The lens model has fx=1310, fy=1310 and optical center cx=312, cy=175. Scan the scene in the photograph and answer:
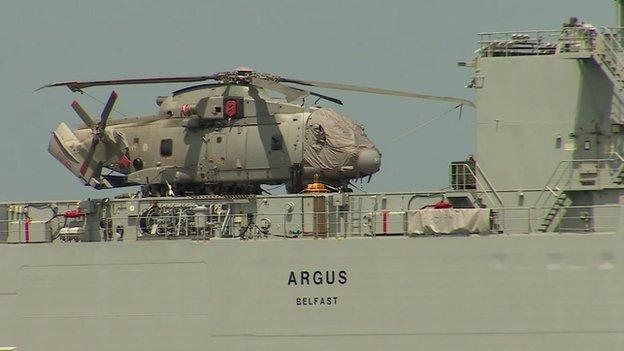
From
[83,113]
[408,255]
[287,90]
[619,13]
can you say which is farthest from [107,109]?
[619,13]

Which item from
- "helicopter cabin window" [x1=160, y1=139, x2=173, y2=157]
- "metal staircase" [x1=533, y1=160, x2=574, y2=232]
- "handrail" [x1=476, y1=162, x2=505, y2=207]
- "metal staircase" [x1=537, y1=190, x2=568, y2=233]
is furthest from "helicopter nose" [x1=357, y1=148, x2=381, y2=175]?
"metal staircase" [x1=537, y1=190, x2=568, y2=233]

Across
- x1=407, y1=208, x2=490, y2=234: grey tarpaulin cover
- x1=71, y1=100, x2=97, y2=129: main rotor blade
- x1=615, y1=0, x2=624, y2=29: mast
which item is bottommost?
x1=407, y1=208, x2=490, y2=234: grey tarpaulin cover

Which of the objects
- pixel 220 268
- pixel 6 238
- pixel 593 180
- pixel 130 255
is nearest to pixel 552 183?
pixel 593 180

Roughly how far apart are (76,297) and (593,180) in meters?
12.8

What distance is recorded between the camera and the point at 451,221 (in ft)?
97.2

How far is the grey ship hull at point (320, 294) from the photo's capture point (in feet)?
94.3

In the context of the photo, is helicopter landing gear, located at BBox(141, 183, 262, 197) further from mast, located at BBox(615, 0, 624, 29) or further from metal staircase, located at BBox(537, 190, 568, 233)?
mast, located at BBox(615, 0, 624, 29)

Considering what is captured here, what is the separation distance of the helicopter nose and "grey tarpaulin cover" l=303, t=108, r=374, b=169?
0.15m

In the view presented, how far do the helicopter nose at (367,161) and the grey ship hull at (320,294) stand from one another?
3.50m

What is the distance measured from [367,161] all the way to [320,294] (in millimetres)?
4462

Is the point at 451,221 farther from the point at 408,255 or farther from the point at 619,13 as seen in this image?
the point at 619,13

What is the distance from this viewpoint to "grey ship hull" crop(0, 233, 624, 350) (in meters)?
28.8

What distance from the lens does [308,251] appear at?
1201 inches

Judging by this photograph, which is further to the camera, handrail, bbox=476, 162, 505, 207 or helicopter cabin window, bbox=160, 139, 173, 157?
helicopter cabin window, bbox=160, 139, 173, 157
